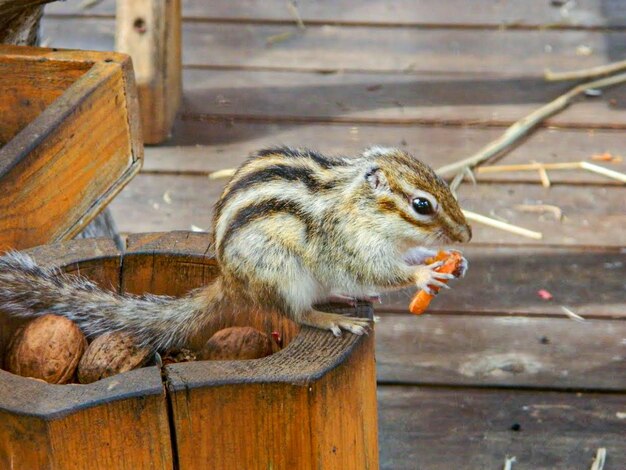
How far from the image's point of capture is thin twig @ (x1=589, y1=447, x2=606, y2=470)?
223 centimetres

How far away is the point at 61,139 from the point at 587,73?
212cm

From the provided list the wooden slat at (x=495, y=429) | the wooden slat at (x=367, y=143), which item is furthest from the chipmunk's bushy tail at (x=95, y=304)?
the wooden slat at (x=367, y=143)

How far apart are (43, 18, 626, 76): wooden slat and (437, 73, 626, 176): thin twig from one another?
155 mm

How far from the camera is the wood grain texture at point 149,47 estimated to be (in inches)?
130

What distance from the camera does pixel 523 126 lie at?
345 centimetres

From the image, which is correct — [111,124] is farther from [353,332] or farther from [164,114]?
[164,114]

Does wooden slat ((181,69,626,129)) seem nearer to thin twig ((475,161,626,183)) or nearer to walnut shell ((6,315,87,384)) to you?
thin twig ((475,161,626,183))

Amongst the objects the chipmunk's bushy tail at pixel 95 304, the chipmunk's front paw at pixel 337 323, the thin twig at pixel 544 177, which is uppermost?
the thin twig at pixel 544 177

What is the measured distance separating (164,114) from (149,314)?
1532mm

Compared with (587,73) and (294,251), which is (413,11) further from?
(294,251)

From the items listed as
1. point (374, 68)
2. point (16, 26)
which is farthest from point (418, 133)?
point (16, 26)

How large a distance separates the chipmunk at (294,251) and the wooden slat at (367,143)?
1223 mm

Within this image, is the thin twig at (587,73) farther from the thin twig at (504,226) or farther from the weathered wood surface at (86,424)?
the weathered wood surface at (86,424)

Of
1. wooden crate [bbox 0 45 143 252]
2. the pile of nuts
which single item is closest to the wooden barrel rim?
the pile of nuts
